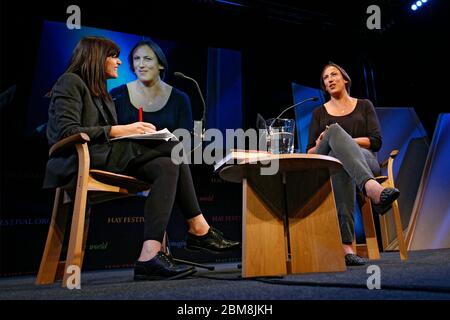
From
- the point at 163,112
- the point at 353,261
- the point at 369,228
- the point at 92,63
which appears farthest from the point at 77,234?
the point at 163,112

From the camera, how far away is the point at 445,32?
11.7 feet

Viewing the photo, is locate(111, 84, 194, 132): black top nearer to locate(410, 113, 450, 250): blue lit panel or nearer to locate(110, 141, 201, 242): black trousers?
locate(110, 141, 201, 242): black trousers

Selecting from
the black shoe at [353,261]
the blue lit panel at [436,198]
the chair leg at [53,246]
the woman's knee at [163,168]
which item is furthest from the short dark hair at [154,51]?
the blue lit panel at [436,198]

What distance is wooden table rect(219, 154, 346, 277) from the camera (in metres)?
1.50

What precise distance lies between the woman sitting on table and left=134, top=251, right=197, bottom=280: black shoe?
2.78 feet

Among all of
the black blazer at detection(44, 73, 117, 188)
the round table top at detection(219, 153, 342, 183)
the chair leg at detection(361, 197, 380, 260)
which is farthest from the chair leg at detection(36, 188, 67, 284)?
the chair leg at detection(361, 197, 380, 260)

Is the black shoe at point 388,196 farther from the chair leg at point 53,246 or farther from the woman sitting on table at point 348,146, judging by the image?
the chair leg at point 53,246

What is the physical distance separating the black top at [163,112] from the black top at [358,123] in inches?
38.4

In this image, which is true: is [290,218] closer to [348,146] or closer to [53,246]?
[348,146]

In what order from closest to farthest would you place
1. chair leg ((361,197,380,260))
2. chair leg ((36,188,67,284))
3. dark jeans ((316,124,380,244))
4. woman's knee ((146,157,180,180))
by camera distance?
woman's knee ((146,157,180,180))
chair leg ((36,188,67,284))
dark jeans ((316,124,380,244))
chair leg ((361,197,380,260))

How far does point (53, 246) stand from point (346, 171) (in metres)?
1.38

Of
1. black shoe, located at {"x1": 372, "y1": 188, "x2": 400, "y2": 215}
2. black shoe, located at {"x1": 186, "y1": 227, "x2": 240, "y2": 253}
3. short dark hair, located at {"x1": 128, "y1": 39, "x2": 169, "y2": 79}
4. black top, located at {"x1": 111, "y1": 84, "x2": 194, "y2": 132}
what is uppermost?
short dark hair, located at {"x1": 128, "y1": 39, "x2": 169, "y2": 79}

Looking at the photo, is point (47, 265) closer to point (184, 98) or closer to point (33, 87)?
point (33, 87)

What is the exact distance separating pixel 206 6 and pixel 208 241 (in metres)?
2.68
